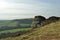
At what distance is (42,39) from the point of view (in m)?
29.4

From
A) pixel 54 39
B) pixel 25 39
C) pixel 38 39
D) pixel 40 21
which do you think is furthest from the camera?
pixel 40 21

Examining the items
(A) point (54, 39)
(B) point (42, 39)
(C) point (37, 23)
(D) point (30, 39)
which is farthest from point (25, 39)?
(C) point (37, 23)

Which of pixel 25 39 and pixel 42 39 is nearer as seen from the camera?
pixel 42 39

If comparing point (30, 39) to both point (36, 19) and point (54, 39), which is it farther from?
point (36, 19)

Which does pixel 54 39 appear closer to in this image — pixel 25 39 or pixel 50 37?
pixel 50 37

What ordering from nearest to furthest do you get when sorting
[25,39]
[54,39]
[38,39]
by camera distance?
[54,39], [38,39], [25,39]

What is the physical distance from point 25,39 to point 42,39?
13.6 feet

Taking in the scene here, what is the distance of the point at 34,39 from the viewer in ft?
100

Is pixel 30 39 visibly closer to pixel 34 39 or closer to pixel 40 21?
pixel 34 39

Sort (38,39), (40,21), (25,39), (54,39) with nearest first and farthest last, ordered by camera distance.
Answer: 1. (54,39)
2. (38,39)
3. (25,39)
4. (40,21)

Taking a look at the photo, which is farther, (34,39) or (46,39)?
(34,39)

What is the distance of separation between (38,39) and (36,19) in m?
35.8

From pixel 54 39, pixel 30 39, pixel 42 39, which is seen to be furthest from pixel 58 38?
pixel 30 39

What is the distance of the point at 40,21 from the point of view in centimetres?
6425
